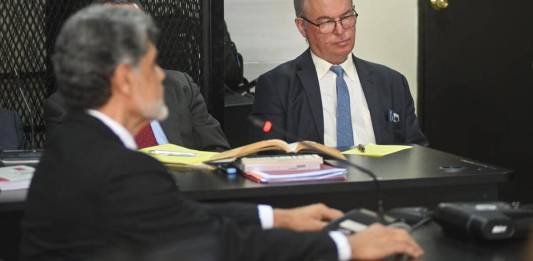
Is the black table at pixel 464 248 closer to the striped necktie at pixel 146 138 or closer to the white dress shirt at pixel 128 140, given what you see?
the white dress shirt at pixel 128 140

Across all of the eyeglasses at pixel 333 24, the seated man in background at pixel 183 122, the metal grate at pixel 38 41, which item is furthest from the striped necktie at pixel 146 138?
the metal grate at pixel 38 41

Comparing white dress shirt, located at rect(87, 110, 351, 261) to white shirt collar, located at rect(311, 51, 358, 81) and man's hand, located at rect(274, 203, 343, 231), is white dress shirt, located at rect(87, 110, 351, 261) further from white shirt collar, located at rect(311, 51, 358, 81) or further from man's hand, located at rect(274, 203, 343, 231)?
white shirt collar, located at rect(311, 51, 358, 81)

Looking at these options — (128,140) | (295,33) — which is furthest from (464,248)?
(295,33)

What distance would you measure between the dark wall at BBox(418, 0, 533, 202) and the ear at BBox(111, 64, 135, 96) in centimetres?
325

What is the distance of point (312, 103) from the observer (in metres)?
3.19

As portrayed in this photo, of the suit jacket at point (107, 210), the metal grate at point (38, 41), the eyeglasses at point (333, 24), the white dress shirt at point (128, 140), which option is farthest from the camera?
the metal grate at point (38, 41)

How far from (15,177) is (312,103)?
1.26 m

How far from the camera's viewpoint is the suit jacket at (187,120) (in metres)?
3.22

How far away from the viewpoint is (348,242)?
1.68m

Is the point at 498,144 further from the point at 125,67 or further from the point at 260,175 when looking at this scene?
the point at 125,67

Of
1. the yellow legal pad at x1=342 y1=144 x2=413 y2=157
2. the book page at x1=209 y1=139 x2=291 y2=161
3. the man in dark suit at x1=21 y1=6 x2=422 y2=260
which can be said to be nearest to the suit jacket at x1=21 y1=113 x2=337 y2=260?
the man in dark suit at x1=21 y1=6 x2=422 y2=260

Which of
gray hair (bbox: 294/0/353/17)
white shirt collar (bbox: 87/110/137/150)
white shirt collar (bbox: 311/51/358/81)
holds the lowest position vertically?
white shirt collar (bbox: 311/51/358/81)

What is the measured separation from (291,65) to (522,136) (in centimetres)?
176

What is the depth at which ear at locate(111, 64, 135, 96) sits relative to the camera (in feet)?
5.18
